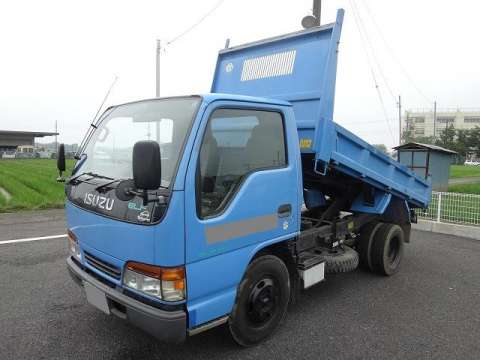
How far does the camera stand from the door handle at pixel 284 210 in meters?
3.12

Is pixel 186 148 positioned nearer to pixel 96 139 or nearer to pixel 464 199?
pixel 96 139

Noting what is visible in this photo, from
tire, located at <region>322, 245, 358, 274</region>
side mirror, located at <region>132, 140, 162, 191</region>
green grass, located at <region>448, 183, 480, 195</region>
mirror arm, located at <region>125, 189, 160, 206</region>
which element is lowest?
green grass, located at <region>448, 183, 480, 195</region>

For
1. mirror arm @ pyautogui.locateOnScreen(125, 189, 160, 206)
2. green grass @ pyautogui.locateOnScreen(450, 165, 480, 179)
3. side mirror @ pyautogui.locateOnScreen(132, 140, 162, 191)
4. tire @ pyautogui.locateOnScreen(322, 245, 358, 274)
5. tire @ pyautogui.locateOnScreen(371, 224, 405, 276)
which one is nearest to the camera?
side mirror @ pyautogui.locateOnScreen(132, 140, 162, 191)

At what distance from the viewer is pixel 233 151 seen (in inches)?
114

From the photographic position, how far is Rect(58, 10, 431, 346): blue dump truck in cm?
240

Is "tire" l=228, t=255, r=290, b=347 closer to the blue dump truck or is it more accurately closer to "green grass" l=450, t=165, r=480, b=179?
the blue dump truck

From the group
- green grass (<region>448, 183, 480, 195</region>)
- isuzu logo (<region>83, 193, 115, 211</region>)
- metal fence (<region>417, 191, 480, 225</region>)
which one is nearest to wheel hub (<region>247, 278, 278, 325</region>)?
isuzu logo (<region>83, 193, 115, 211</region>)

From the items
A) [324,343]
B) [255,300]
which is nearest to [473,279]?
[324,343]

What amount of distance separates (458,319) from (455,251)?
2970 millimetres

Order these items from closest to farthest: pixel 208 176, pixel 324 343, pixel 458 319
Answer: pixel 208 176, pixel 324 343, pixel 458 319

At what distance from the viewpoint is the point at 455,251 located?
6.26 m

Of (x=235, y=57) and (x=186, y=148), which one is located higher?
(x=235, y=57)

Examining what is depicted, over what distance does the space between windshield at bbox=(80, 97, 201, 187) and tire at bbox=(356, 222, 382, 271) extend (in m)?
3.35

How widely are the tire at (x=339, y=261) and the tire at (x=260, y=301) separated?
92cm
